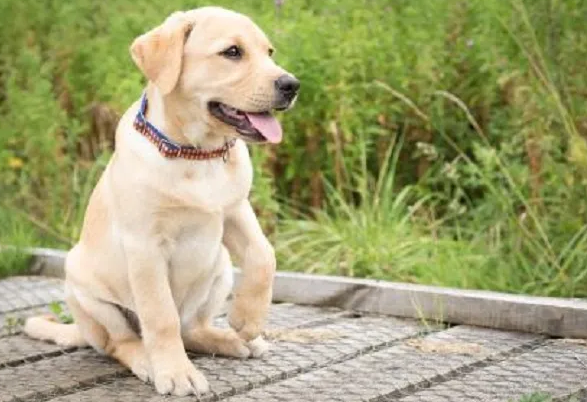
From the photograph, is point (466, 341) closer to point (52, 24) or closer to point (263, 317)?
point (263, 317)

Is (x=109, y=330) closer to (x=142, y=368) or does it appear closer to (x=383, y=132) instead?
(x=142, y=368)

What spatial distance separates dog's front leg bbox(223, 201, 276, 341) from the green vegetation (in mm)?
1238

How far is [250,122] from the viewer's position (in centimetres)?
390

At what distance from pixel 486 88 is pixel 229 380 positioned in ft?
8.37

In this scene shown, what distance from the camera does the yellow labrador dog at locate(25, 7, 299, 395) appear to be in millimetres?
3908

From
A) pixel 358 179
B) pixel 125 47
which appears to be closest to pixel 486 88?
pixel 358 179

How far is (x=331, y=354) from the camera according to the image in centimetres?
437

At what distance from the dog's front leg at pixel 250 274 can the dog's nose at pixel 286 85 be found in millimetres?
421

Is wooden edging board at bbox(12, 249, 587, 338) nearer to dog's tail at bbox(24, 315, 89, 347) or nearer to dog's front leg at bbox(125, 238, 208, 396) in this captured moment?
Answer: dog's tail at bbox(24, 315, 89, 347)

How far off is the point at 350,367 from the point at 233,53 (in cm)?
103

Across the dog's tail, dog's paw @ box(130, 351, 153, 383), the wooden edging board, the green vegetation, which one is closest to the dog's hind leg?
dog's paw @ box(130, 351, 153, 383)

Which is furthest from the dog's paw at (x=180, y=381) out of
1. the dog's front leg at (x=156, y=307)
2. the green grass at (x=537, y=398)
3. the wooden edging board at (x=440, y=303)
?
the wooden edging board at (x=440, y=303)

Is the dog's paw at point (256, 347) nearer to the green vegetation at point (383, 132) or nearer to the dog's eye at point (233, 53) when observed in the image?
the dog's eye at point (233, 53)

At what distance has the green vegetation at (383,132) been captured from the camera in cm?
529
